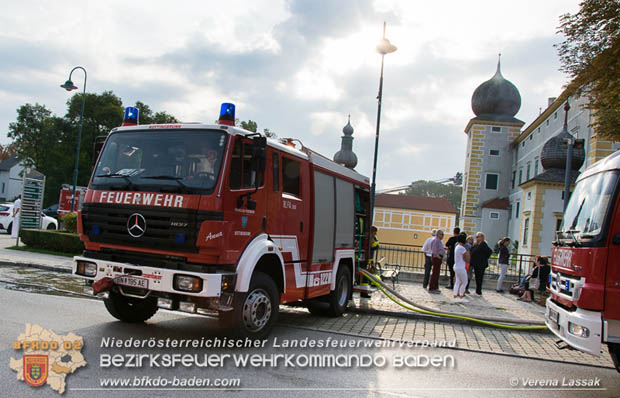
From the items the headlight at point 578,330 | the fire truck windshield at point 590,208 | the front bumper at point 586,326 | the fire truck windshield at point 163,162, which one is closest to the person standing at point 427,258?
the fire truck windshield at point 590,208

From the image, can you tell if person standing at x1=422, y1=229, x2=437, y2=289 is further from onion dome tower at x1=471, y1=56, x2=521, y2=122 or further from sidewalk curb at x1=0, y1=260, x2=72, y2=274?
onion dome tower at x1=471, y1=56, x2=521, y2=122

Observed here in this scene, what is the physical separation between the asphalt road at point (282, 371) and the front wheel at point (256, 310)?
0.26 m

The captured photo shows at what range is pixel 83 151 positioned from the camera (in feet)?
171

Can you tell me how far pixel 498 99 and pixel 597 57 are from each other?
3764 centimetres

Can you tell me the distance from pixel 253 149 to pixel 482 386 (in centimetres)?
394

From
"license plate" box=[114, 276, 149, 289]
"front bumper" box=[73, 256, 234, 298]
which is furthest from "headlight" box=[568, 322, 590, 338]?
"license plate" box=[114, 276, 149, 289]

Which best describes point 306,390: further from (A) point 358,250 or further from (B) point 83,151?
(B) point 83,151

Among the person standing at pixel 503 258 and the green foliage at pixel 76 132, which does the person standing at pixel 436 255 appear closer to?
the person standing at pixel 503 258

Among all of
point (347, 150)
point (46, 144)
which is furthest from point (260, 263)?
point (347, 150)

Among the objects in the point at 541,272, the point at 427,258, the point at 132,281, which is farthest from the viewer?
the point at 427,258

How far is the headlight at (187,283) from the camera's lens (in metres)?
6.20

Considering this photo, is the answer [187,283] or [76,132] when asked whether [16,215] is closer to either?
[187,283]

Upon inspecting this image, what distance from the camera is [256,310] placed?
697 centimetres

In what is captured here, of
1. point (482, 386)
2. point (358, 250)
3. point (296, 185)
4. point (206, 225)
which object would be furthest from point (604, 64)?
point (206, 225)
